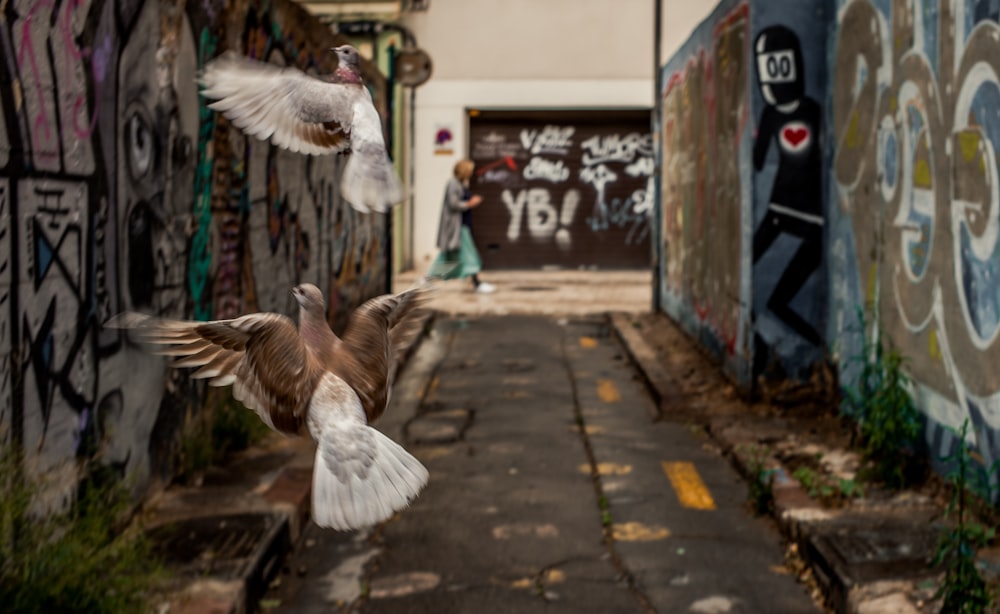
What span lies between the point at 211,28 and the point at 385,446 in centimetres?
606

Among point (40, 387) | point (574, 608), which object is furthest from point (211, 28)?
point (574, 608)

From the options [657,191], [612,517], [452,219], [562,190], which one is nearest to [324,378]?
[612,517]

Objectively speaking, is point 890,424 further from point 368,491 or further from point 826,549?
point 368,491

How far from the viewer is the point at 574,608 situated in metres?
5.06

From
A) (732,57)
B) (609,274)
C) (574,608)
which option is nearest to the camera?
(574,608)

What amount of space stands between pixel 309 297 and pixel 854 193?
7.46 m

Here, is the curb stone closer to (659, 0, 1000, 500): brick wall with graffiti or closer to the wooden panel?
(659, 0, 1000, 500): brick wall with graffiti

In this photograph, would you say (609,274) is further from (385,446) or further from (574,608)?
(385,446)

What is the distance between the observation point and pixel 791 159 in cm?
872

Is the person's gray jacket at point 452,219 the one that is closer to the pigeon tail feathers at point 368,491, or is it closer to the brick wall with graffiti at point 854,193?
the brick wall with graffiti at point 854,193

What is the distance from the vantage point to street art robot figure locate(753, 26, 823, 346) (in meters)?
8.69

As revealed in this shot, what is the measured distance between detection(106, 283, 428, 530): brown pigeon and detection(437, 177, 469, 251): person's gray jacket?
45.9 ft

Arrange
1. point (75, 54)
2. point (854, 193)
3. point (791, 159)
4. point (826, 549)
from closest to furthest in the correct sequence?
point (75, 54), point (826, 549), point (854, 193), point (791, 159)

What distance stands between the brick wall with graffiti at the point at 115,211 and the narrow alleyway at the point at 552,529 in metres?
1.18
